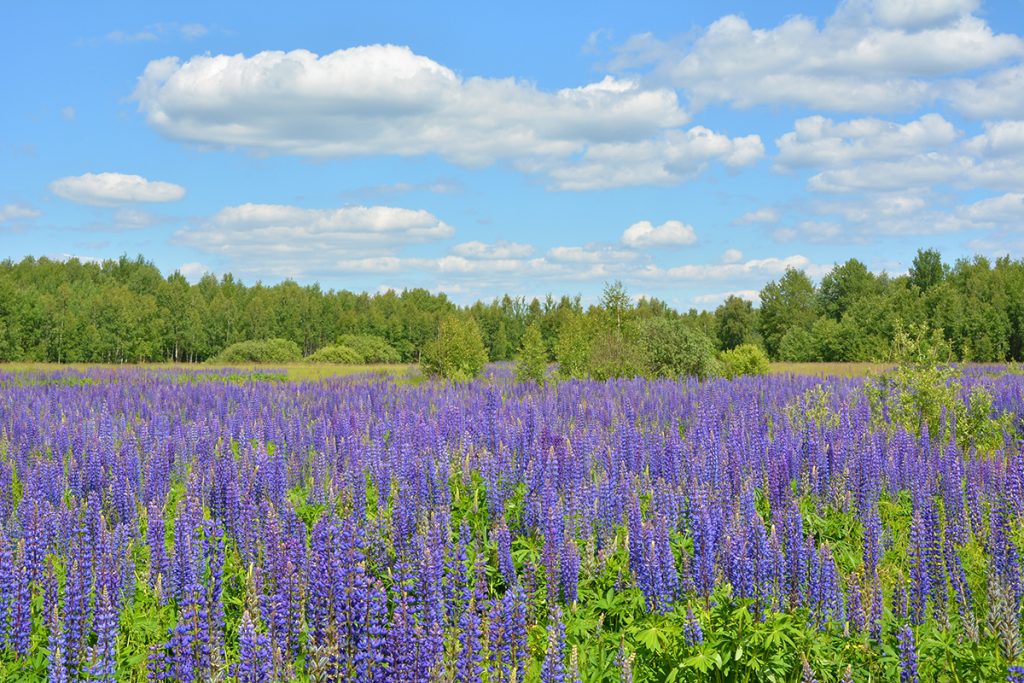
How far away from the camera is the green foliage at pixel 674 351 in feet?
95.1

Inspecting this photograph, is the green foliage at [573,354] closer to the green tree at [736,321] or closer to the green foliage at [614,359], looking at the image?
the green foliage at [614,359]

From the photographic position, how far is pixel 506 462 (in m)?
9.70

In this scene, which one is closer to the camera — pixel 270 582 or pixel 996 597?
pixel 996 597

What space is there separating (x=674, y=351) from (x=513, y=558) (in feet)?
73.8

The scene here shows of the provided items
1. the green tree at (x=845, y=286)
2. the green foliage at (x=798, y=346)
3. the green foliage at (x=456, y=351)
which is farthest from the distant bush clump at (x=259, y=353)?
the green tree at (x=845, y=286)

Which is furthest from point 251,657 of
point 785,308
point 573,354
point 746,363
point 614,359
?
point 785,308

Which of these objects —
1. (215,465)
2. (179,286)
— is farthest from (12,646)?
(179,286)

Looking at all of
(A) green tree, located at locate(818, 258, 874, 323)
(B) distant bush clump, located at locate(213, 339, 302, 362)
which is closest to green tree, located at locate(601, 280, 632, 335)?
(B) distant bush clump, located at locate(213, 339, 302, 362)

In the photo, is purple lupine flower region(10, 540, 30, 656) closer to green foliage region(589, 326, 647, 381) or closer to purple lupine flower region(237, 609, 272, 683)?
purple lupine flower region(237, 609, 272, 683)

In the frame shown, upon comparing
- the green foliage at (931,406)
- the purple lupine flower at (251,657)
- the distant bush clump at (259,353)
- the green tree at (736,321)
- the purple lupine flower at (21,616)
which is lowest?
the purple lupine flower at (21,616)

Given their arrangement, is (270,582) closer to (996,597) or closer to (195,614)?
(195,614)

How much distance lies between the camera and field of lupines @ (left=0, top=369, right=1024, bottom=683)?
4.57 metres

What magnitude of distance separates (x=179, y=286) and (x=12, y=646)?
340ft

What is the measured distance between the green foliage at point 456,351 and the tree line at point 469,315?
0.90m
